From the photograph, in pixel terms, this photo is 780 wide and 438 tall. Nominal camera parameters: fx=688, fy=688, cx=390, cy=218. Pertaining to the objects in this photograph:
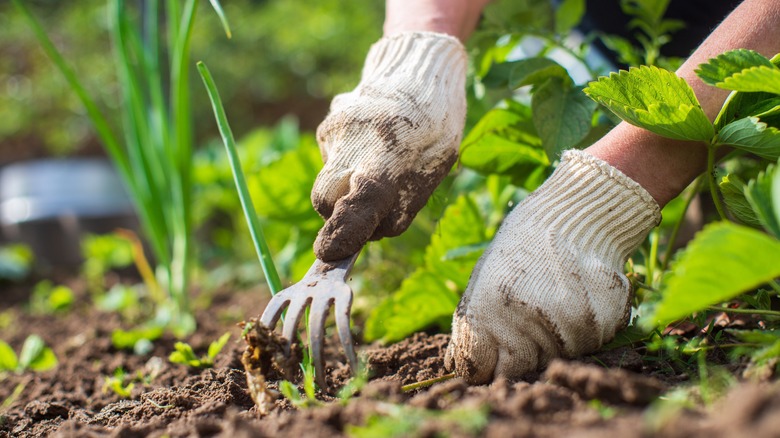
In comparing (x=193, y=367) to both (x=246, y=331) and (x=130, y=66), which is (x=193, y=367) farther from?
(x=130, y=66)

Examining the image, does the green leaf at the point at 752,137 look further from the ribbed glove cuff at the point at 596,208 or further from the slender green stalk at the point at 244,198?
the slender green stalk at the point at 244,198

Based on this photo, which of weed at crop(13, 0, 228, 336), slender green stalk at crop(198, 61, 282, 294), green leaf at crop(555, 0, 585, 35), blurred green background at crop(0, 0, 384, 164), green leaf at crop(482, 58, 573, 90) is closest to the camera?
slender green stalk at crop(198, 61, 282, 294)

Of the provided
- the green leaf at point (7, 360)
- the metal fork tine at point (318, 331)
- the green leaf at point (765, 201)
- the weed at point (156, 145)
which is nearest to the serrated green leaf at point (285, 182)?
the weed at point (156, 145)

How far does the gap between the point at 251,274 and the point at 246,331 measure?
179cm

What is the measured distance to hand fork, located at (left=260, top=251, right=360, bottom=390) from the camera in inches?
36.5

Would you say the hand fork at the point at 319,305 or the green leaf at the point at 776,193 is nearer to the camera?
the green leaf at the point at 776,193

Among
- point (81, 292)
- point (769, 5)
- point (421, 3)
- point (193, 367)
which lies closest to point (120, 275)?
point (81, 292)

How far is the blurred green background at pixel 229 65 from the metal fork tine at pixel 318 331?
443cm

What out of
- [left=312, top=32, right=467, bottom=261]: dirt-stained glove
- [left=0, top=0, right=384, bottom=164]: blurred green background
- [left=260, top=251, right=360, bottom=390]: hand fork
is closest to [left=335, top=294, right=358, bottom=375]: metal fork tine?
[left=260, top=251, right=360, bottom=390]: hand fork

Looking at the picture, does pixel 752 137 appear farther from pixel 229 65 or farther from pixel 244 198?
pixel 229 65

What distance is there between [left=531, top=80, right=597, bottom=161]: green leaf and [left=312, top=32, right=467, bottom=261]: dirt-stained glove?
15 centimetres

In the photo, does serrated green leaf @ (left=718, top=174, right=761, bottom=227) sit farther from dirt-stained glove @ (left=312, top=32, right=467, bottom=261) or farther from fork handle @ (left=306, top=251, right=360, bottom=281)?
fork handle @ (left=306, top=251, right=360, bottom=281)

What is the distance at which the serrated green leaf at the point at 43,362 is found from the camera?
1613mm

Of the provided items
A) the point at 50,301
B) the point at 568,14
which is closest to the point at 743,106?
the point at 568,14
